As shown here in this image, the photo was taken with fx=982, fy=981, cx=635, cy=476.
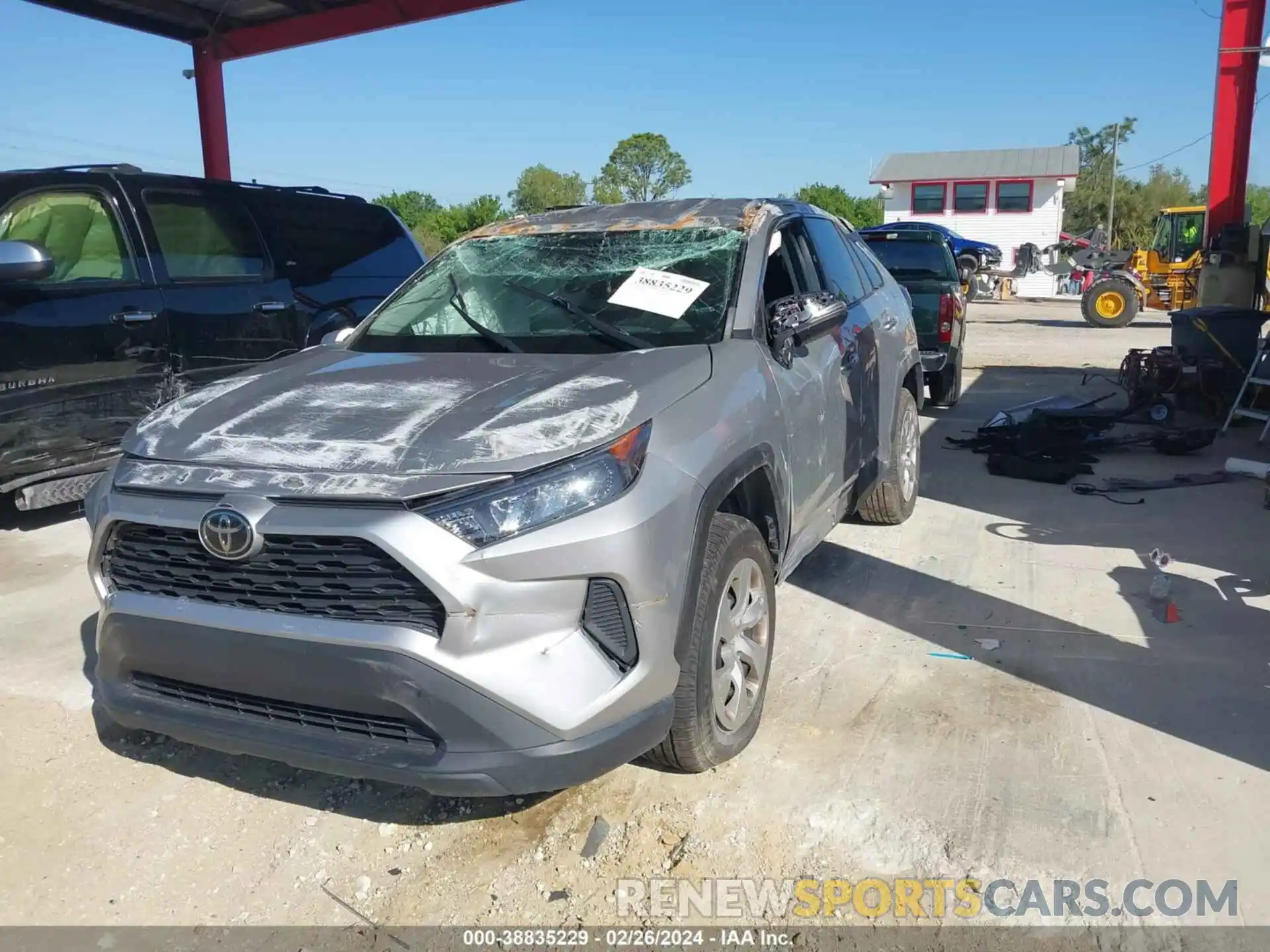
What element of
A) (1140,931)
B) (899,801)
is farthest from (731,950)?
(1140,931)

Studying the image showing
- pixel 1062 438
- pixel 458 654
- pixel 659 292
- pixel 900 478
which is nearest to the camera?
pixel 458 654

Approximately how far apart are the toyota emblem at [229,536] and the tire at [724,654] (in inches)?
46.2

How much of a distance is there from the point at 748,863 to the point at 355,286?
568 cm

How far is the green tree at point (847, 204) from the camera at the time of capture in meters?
50.5

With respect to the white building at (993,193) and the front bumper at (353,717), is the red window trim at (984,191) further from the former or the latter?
the front bumper at (353,717)

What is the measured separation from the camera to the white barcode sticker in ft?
11.7

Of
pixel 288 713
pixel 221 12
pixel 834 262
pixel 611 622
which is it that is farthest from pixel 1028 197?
pixel 288 713

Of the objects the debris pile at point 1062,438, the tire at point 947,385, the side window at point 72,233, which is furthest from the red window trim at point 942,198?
the side window at point 72,233

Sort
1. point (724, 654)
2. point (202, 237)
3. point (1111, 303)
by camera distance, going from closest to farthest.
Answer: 1. point (724, 654)
2. point (202, 237)
3. point (1111, 303)

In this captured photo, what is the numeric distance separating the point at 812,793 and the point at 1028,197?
43.7 meters

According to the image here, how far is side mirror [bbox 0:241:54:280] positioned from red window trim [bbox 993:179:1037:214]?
42.7 metres

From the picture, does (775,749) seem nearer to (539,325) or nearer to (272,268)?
(539,325)

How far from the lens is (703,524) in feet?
9.05

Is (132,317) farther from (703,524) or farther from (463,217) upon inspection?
(463,217)
